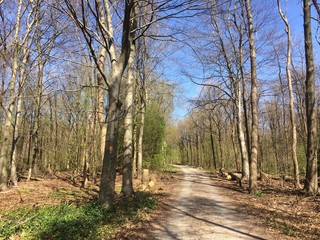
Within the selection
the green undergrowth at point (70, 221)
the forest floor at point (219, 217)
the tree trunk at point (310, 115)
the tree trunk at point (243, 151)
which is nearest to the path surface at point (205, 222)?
the forest floor at point (219, 217)

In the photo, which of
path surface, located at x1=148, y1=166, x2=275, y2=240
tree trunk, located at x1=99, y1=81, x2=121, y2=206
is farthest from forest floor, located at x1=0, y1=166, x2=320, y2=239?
tree trunk, located at x1=99, y1=81, x2=121, y2=206

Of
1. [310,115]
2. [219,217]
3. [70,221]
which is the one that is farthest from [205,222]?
[310,115]

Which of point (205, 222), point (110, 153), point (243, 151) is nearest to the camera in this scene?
point (205, 222)

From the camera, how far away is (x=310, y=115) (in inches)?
426

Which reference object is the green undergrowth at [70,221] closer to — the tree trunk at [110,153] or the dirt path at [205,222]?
the tree trunk at [110,153]

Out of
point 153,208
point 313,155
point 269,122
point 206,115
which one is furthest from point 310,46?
point 269,122

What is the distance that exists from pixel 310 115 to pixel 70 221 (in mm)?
9937

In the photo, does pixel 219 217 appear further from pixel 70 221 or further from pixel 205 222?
pixel 70 221

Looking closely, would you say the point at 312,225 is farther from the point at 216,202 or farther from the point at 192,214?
the point at 216,202

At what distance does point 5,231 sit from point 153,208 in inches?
176

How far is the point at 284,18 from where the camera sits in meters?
16.0

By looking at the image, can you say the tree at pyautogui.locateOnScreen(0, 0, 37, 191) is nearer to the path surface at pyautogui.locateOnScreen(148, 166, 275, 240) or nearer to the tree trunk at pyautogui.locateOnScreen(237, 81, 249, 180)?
the path surface at pyautogui.locateOnScreen(148, 166, 275, 240)

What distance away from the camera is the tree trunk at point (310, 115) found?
10398 mm

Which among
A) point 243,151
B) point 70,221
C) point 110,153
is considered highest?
point 110,153
